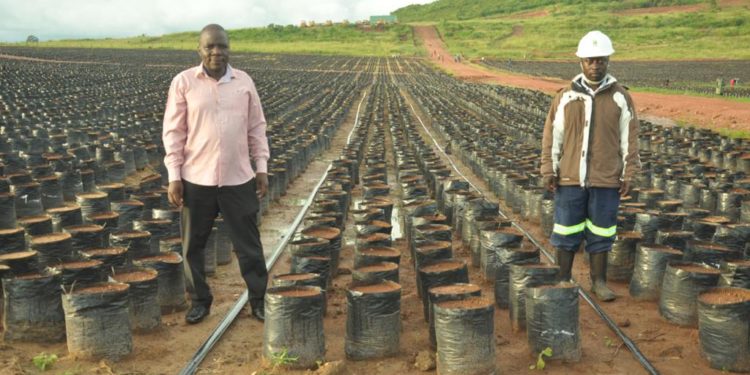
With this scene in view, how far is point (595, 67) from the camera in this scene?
180 inches

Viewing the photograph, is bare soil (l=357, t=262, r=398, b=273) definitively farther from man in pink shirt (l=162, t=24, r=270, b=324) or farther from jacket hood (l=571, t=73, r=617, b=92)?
jacket hood (l=571, t=73, r=617, b=92)

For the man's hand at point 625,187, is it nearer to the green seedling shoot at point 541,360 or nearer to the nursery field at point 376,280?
the nursery field at point 376,280

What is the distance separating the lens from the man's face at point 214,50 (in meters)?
4.00

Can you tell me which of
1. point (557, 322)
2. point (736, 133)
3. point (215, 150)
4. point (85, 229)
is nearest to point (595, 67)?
point (557, 322)

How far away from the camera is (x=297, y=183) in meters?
10.8

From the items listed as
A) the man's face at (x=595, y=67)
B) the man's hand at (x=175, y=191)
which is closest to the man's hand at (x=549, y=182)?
the man's face at (x=595, y=67)

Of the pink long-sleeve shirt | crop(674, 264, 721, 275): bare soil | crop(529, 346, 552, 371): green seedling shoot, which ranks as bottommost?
crop(529, 346, 552, 371): green seedling shoot

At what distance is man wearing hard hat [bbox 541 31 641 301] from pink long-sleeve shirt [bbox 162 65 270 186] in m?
2.10

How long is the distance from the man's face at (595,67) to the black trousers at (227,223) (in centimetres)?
241

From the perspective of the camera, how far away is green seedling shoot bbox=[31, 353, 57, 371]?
12.6ft

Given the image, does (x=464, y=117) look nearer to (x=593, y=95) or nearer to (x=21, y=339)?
(x=593, y=95)

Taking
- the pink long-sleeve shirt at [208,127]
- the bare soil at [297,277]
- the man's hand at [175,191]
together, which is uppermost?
the pink long-sleeve shirt at [208,127]

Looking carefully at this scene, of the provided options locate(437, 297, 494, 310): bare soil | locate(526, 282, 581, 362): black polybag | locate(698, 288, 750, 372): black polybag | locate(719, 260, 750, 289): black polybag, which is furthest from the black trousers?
locate(719, 260, 750, 289): black polybag

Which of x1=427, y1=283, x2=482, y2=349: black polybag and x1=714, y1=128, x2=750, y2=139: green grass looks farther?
x1=714, y1=128, x2=750, y2=139: green grass
